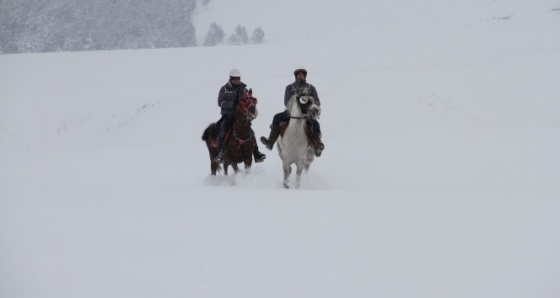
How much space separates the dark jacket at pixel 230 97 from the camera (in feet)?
37.8

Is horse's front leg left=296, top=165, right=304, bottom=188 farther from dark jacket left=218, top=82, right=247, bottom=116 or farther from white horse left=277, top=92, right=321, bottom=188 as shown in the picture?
dark jacket left=218, top=82, right=247, bottom=116

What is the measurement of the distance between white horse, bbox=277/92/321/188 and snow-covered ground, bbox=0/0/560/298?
117 cm

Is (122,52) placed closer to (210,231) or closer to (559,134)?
(559,134)

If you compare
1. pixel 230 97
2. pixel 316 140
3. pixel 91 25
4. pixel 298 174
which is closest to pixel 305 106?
pixel 316 140

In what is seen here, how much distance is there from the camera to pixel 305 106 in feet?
33.2

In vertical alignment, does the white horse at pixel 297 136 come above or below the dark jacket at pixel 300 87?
below

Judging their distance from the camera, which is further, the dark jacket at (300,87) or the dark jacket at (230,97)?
the dark jacket at (230,97)

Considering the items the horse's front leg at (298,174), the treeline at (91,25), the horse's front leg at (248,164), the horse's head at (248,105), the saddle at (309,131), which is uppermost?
the treeline at (91,25)

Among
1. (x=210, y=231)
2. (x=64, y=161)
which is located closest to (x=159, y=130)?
(x=64, y=161)

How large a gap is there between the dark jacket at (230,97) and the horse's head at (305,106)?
70.0 inches

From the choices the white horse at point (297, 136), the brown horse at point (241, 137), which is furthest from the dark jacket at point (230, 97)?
the white horse at point (297, 136)

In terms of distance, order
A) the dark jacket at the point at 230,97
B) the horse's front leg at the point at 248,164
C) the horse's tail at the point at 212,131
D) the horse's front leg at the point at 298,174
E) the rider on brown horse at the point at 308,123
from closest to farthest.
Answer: the rider on brown horse at the point at 308,123, the horse's front leg at the point at 298,174, the dark jacket at the point at 230,97, the horse's front leg at the point at 248,164, the horse's tail at the point at 212,131

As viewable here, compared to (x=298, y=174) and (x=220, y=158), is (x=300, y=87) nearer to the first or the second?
(x=298, y=174)

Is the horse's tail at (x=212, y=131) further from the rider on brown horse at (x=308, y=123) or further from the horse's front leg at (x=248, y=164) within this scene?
the rider on brown horse at (x=308, y=123)
